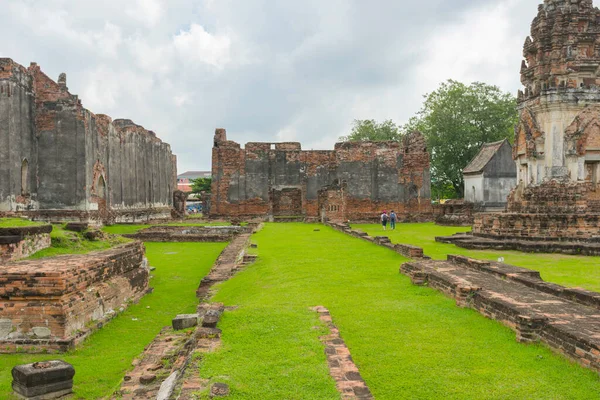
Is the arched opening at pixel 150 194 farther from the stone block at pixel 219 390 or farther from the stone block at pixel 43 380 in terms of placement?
the stone block at pixel 219 390

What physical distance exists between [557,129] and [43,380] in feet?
53.4

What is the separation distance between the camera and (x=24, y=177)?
2234cm

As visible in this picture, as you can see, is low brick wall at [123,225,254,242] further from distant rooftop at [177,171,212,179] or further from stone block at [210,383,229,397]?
distant rooftop at [177,171,212,179]

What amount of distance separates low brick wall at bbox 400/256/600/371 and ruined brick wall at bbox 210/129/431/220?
2253 cm

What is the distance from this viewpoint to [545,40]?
17.1m

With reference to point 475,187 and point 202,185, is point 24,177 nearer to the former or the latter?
point 475,187

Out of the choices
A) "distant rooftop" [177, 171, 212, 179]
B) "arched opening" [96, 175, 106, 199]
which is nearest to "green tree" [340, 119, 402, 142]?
"arched opening" [96, 175, 106, 199]

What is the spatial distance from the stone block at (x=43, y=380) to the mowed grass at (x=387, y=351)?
1705mm

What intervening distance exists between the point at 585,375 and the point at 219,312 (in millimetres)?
3800

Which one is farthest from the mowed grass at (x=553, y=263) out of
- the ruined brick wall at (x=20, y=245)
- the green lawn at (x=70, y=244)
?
the ruined brick wall at (x=20, y=245)

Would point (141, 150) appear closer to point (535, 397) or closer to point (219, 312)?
point (219, 312)

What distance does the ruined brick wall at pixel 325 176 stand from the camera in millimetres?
31531

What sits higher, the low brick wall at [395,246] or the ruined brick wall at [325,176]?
the ruined brick wall at [325,176]

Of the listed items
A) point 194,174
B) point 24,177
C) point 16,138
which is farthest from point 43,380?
point 194,174
